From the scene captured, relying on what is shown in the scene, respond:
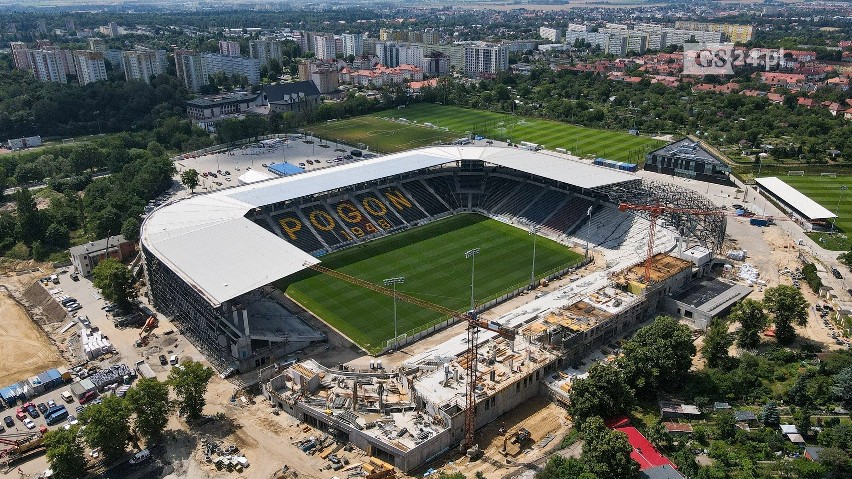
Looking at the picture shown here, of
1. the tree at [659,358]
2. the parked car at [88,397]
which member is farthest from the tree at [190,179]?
the tree at [659,358]

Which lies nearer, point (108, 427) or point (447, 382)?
point (108, 427)

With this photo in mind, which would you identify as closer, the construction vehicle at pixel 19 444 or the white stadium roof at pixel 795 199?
the construction vehicle at pixel 19 444

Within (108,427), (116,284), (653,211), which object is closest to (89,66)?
(116,284)

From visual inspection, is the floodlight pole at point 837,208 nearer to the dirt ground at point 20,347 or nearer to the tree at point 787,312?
the tree at point 787,312

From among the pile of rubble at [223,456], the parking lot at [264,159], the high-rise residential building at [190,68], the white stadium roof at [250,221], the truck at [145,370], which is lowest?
the pile of rubble at [223,456]

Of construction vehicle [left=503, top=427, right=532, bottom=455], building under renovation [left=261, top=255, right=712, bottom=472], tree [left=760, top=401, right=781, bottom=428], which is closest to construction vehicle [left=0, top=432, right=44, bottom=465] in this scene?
building under renovation [left=261, top=255, right=712, bottom=472]

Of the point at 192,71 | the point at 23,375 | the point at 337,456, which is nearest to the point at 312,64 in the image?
the point at 192,71

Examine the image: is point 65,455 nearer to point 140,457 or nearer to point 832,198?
point 140,457

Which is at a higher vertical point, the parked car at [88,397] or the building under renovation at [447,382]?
the building under renovation at [447,382]
